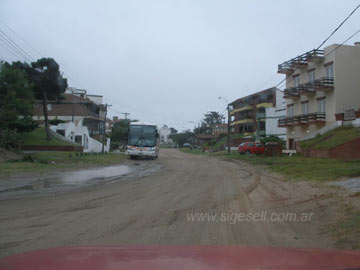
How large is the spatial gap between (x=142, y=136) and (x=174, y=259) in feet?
92.1

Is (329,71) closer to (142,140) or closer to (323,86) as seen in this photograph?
(323,86)

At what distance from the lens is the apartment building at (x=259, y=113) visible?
59.1 metres

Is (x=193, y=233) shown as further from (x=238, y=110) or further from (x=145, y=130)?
(x=238, y=110)

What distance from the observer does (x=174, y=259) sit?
3.00 meters

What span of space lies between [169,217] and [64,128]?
44.6 m

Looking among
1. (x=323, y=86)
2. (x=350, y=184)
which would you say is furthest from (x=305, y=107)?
(x=350, y=184)

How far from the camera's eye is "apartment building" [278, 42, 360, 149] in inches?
1334

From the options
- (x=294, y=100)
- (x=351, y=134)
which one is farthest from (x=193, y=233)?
(x=294, y=100)

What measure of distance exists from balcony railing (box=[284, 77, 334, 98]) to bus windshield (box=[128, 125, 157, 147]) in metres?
18.9

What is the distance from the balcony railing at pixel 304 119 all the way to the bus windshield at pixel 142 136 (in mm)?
18595

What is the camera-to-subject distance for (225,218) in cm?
690

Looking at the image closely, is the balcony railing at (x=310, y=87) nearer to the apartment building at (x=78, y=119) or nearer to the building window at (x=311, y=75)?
the building window at (x=311, y=75)

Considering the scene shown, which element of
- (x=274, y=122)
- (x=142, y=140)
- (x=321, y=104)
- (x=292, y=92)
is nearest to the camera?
(x=142, y=140)

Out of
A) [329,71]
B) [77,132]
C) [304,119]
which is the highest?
[329,71]
